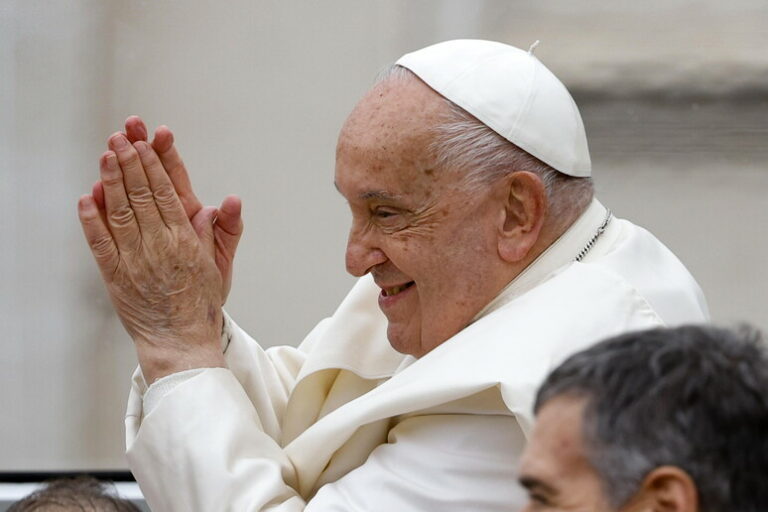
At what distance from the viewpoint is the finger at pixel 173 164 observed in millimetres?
3359

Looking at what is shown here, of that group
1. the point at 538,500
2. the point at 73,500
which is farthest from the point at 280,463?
the point at 538,500

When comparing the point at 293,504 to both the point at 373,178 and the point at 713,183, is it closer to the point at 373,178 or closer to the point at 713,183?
the point at 373,178

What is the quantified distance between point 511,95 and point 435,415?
2.49 feet

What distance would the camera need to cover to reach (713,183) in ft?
16.3

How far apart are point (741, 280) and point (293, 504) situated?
2.47 meters

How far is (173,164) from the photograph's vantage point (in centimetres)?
340

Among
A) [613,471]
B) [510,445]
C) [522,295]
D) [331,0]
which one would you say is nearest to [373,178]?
[522,295]

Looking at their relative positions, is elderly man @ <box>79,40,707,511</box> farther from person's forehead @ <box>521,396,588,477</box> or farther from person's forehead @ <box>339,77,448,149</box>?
person's forehead @ <box>521,396,588,477</box>

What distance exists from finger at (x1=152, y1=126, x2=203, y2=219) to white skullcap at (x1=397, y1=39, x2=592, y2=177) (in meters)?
0.57

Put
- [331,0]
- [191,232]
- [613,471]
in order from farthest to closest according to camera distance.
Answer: [331,0]
[191,232]
[613,471]

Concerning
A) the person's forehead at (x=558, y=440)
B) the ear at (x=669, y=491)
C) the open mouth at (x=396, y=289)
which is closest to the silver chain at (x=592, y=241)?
the open mouth at (x=396, y=289)

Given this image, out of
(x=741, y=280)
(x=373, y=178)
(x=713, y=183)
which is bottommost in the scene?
(x=741, y=280)

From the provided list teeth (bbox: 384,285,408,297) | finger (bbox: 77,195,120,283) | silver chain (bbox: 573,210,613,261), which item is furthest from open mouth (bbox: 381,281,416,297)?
finger (bbox: 77,195,120,283)

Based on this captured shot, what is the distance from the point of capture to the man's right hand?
10.9 feet
